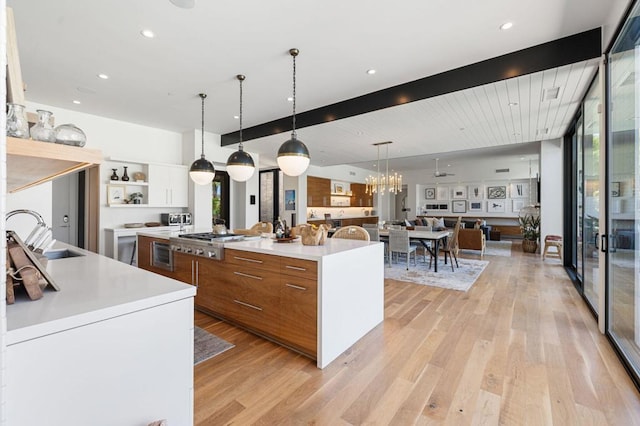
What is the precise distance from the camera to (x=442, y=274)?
5.19 m

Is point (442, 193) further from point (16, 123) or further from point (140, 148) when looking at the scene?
point (16, 123)

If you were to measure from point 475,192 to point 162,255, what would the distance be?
11249 mm

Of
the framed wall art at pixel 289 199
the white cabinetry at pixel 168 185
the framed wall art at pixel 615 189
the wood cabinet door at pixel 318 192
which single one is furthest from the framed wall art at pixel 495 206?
the white cabinetry at pixel 168 185

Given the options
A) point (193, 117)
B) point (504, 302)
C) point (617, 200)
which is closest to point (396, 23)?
point (617, 200)

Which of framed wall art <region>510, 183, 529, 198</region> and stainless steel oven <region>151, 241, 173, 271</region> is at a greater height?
framed wall art <region>510, 183, 529, 198</region>

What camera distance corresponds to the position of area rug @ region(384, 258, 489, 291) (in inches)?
181

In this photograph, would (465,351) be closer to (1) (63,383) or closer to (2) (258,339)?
(2) (258,339)

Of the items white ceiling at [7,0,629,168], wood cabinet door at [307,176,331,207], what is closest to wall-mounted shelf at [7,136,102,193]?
white ceiling at [7,0,629,168]

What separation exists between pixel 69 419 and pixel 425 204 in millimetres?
12780

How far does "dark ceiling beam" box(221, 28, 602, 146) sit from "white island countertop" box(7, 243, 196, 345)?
3516 mm

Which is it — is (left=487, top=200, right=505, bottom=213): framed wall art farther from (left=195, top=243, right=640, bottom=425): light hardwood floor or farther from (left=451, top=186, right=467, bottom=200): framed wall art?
(left=195, top=243, right=640, bottom=425): light hardwood floor

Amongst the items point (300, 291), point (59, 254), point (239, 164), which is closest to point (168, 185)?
point (239, 164)

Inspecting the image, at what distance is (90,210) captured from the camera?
530cm

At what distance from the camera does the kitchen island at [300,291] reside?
2.22 meters
